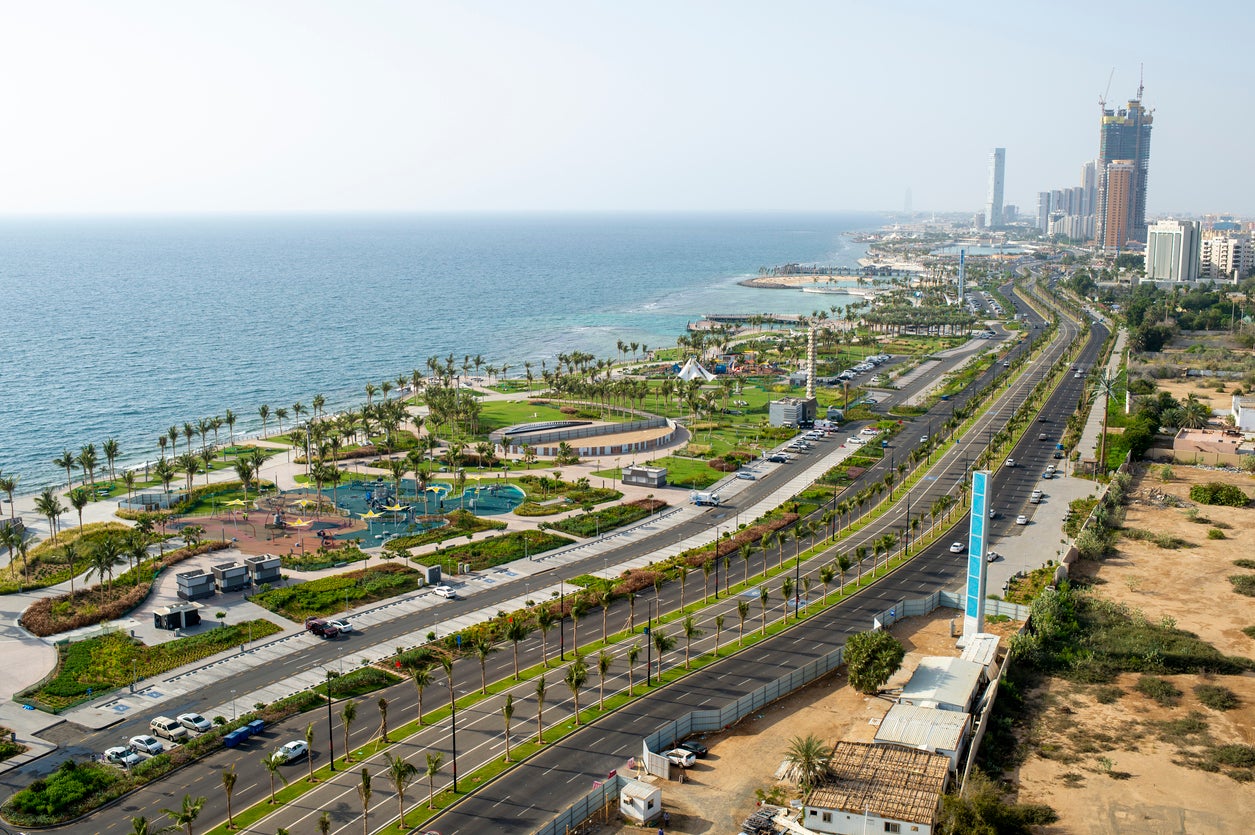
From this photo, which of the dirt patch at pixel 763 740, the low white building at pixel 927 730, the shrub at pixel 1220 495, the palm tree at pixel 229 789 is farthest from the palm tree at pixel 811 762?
the shrub at pixel 1220 495

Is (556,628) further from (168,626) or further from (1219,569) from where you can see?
(1219,569)

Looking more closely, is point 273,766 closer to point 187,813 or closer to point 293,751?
point 293,751

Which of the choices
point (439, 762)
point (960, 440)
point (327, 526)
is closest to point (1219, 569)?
point (960, 440)

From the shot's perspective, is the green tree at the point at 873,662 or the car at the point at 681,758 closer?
the car at the point at 681,758

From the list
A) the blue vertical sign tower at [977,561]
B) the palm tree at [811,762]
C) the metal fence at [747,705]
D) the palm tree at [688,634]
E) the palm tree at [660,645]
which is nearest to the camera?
the metal fence at [747,705]

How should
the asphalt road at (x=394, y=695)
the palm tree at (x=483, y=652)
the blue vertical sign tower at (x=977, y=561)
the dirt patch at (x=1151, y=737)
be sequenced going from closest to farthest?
the dirt patch at (x=1151, y=737), the asphalt road at (x=394, y=695), the palm tree at (x=483, y=652), the blue vertical sign tower at (x=977, y=561)

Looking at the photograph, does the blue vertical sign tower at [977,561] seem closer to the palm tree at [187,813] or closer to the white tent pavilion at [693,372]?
the palm tree at [187,813]

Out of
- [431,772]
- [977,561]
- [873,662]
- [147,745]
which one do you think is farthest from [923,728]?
[147,745]
